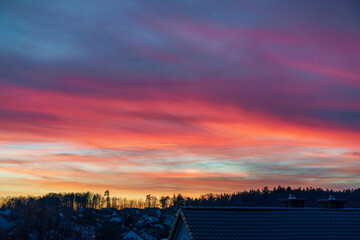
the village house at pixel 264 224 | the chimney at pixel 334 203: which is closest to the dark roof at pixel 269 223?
the village house at pixel 264 224

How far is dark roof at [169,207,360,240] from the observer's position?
90.0ft

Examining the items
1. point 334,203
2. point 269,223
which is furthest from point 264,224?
point 334,203

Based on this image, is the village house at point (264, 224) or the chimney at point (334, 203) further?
the chimney at point (334, 203)

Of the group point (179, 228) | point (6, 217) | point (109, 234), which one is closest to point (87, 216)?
point (6, 217)

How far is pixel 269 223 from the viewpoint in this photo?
2909 cm

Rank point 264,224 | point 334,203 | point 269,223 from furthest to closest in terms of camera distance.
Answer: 1. point 334,203
2. point 269,223
3. point 264,224

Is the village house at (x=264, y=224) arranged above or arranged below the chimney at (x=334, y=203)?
below

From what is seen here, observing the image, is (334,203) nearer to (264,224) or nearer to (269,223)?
(269,223)

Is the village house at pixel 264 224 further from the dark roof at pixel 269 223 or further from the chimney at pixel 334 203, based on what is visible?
the chimney at pixel 334 203

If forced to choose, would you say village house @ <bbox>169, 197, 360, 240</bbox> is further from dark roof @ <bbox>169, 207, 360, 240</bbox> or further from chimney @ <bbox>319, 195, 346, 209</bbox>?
chimney @ <bbox>319, 195, 346, 209</bbox>

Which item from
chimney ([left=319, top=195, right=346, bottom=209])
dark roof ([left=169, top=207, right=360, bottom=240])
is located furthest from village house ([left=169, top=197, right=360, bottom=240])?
chimney ([left=319, top=195, right=346, bottom=209])

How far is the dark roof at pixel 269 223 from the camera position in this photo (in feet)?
90.0

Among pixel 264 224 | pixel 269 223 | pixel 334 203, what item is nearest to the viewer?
pixel 264 224

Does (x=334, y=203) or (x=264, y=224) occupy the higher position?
(x=334, y=203)
